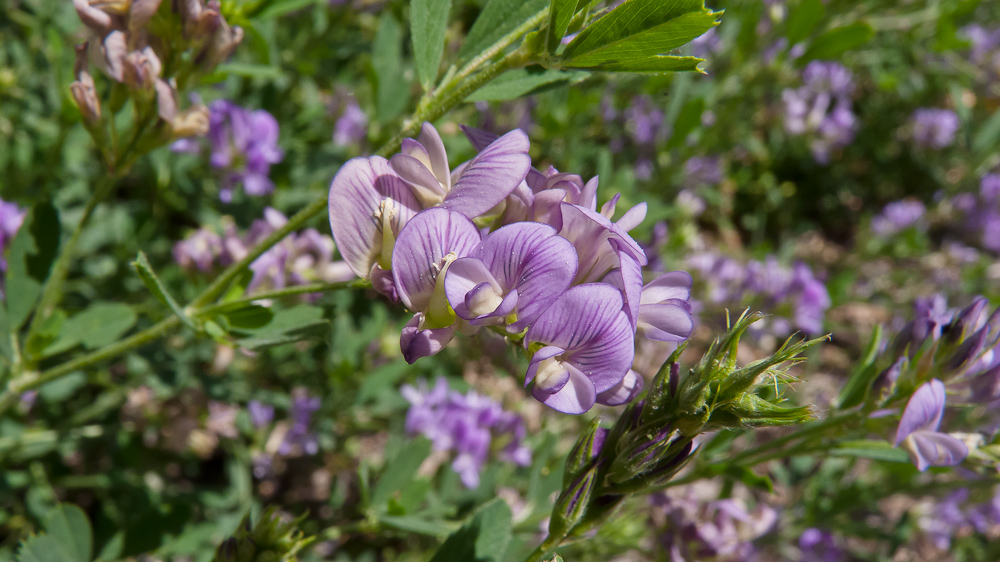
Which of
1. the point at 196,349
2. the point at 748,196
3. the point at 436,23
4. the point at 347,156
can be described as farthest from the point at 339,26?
the point at 748,196

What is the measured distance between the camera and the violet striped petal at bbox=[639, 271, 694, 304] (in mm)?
1130

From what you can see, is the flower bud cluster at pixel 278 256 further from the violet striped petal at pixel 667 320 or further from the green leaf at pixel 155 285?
the violet striped petal at pixel 667 320

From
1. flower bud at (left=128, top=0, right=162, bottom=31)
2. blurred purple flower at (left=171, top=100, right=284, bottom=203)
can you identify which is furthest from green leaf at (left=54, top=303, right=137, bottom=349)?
blurred purple flower at (left=171, top=100, right=284, bottom=203)

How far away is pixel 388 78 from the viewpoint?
2.50 metres

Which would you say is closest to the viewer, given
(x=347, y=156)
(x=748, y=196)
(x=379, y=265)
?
(x=379, y=265)

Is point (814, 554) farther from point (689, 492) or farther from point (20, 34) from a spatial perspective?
point (20, 34)

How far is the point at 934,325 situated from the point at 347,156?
2.10 m

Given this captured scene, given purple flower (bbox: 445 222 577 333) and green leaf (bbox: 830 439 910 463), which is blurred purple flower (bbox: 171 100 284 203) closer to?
purple flower (bbox: 445 222 577 333)

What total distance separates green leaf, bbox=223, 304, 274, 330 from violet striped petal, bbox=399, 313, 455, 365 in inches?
19.1

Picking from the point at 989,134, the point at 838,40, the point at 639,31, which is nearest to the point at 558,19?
the point at 639,31

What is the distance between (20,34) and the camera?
125 inches

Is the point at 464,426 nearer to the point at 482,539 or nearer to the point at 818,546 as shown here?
the point at 482,539

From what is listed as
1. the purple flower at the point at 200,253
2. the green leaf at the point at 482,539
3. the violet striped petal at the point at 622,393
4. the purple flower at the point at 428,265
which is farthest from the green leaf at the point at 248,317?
the purple flower at the point at 200,253

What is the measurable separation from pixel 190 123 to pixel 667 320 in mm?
1064
